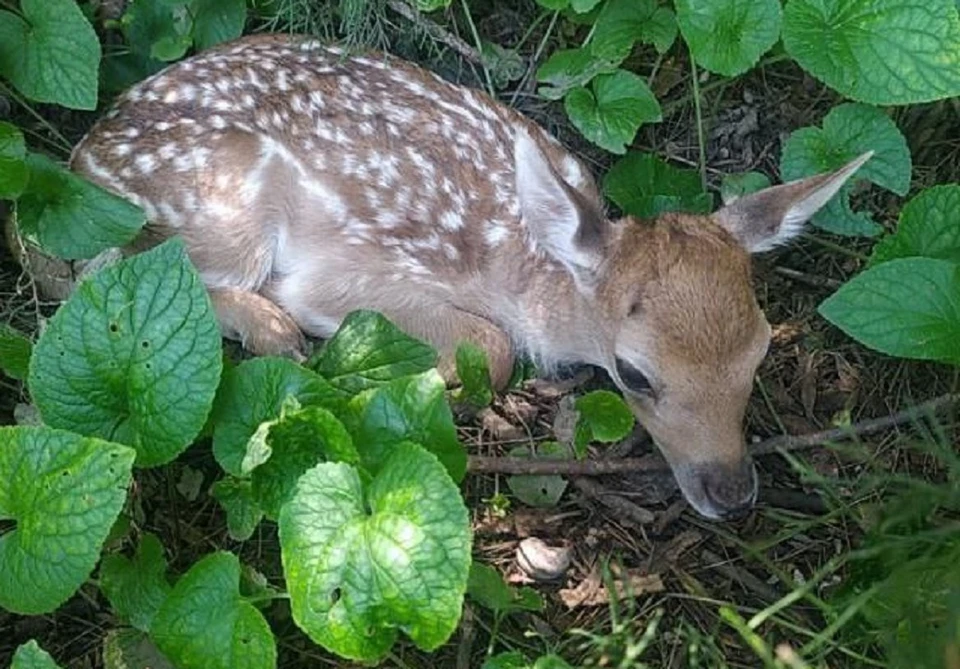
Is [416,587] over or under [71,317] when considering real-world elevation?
under

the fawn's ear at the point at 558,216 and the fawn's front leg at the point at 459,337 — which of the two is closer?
the fawn's ear at the point at 558,216

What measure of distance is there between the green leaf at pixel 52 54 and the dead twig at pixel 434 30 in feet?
3.48

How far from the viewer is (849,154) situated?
3.85 metres

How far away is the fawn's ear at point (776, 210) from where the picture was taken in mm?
3486

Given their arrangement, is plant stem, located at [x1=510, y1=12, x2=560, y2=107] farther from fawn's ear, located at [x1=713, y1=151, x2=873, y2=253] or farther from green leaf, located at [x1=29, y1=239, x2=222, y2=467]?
green leaf, located at [x1=29, y1=239, x2=222, y2=467]

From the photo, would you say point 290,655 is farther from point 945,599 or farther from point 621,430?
point 945,599

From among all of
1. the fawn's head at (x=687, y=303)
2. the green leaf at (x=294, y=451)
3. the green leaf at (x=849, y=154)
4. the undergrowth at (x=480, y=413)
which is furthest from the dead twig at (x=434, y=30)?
the green leaf at (x=294, y=451)

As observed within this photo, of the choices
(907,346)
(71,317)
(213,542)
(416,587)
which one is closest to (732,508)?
(907,346)

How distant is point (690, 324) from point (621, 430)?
1.14 feet

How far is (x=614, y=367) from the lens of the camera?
3.67m

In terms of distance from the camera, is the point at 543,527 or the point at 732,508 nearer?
the point at 732,508

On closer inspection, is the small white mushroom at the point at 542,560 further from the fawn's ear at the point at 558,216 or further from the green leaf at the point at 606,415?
the fawn's ear at the point at 558,216

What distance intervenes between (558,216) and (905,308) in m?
0.96

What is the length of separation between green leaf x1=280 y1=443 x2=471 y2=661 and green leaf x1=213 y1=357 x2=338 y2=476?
0.34 meters
